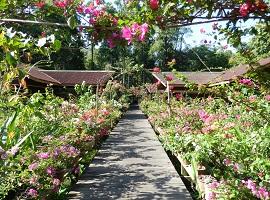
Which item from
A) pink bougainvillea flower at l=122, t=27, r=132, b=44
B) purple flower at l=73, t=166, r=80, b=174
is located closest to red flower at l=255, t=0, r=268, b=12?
pink bougainvillea flower at l=122, t=27, r=132, b=44

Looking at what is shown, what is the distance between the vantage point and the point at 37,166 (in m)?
4.90

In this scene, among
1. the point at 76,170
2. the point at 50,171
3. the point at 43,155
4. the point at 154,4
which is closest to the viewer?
the point at 154,4

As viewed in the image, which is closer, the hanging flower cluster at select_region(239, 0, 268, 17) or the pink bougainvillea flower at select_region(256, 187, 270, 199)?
the hanging flower cluster at select_region(239, 0, 268, 17)

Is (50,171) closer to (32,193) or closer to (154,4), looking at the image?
(32,193)

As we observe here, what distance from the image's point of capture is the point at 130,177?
7.21 metres

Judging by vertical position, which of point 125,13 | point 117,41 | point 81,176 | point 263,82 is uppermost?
point 125,13

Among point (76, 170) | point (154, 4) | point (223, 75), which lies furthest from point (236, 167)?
point (223, 75)

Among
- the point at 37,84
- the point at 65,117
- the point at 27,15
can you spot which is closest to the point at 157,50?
the point at 37,84

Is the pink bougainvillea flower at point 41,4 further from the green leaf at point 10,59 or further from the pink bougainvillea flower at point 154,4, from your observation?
the green leaf at point 10,59

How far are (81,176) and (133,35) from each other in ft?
15.1

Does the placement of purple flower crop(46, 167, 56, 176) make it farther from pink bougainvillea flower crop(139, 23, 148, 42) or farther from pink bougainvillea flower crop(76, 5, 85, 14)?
pink bougainvillea flower crop(139, 23, 148, 42)

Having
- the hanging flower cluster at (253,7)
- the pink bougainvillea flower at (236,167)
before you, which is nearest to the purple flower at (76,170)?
the pink bougainvillea flower at (236,167)

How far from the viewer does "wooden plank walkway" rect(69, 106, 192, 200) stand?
6.02m

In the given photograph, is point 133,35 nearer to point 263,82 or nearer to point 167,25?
point 167,25
